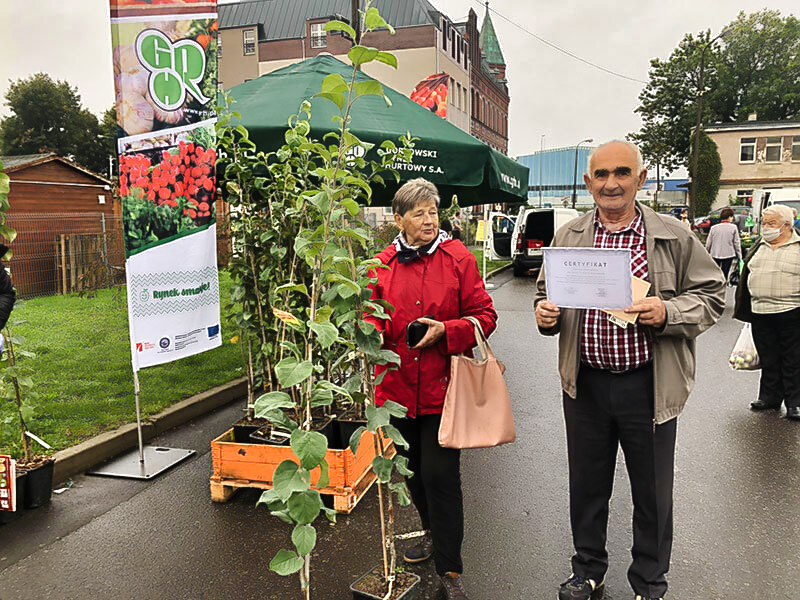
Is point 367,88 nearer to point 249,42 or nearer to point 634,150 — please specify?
point 634,150

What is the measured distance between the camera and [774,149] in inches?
1854

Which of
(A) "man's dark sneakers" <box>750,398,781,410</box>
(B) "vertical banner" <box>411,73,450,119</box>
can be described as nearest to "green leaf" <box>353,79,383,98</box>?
(A) "man's dark sneakers" <box>750,398,781,410</box>

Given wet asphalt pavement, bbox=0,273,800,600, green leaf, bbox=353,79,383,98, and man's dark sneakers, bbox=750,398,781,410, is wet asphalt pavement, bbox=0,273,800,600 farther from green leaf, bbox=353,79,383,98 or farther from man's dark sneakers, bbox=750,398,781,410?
green leaf, bbox=353,79,383,98

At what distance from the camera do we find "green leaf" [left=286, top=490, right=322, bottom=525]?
Result: 7.21 ft

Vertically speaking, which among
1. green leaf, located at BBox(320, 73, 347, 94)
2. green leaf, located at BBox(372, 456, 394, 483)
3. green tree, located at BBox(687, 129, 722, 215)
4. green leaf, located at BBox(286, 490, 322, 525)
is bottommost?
green leaf, located at BBox(372, 456, 394, 483)

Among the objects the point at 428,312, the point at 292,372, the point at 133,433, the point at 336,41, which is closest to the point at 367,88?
the point at 428,312

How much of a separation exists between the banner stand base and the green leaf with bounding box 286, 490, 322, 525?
3.01 meters

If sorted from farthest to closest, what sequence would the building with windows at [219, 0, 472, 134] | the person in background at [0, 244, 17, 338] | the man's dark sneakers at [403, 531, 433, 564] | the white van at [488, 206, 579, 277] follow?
1. the building with windows at [219, 0, 472, 134]
2. the white van at [488, 206, 579, 277]
3. the person in background at [0, 244, 17, 338]
4. the man's dark sneakers at [403, 531, 433, 564]

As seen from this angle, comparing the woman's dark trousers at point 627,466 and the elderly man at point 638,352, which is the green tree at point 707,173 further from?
the woman's dark trousers at point 627,466

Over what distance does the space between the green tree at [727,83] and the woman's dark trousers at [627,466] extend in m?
53.6

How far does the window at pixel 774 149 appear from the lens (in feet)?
154

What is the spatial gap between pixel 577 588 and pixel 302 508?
1639 millimetres

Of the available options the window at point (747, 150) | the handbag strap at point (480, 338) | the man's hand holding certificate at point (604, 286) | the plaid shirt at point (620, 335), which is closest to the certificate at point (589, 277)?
the man's hand holding certificate at point (604, 286)

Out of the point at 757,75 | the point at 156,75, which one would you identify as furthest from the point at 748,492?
the point at 757,75
